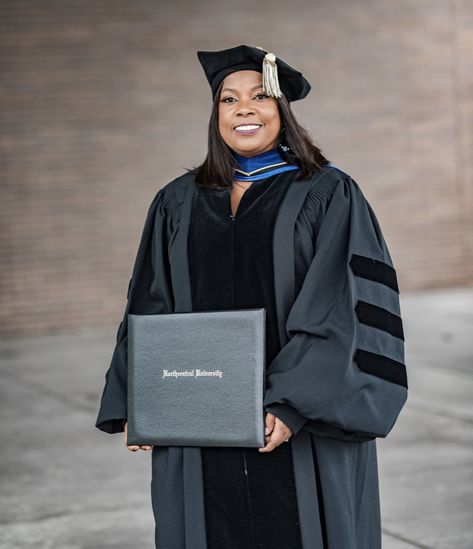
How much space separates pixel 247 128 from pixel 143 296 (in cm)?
56

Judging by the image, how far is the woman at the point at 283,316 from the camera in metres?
2.84

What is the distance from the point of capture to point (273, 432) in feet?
9.22

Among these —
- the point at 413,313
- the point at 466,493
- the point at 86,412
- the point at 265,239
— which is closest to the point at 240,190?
the point at 265,239

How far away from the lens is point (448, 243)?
493 inches

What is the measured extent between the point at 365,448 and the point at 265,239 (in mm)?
634

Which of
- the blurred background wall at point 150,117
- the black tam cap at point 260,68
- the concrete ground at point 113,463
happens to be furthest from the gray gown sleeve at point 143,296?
the blurred background wall at point 150,117

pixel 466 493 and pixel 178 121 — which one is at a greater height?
pixel 178 121

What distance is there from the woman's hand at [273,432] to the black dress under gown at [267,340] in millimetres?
145

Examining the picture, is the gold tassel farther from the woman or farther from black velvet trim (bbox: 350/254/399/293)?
black velvet trim (bbox: 350/254/399/293)

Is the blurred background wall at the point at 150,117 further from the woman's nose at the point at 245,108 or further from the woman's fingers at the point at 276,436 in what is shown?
the woman's fingers at the point at 276,436

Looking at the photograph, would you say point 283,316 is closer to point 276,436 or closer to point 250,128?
point 276,436

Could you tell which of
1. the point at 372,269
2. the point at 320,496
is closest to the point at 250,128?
the point at 372,269

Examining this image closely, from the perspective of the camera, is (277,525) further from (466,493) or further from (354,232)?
(466,493)

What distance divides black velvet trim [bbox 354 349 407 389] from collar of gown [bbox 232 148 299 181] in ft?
1.81
